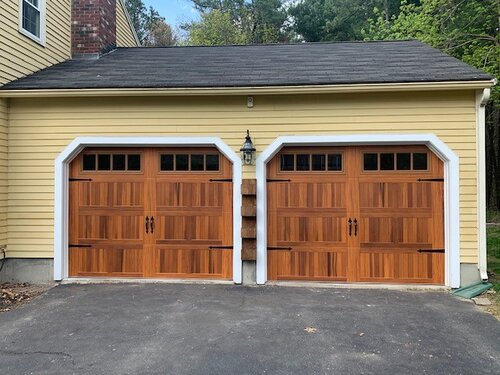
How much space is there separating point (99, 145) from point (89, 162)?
0.34m

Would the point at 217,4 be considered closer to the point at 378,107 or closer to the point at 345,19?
the point at 345,19

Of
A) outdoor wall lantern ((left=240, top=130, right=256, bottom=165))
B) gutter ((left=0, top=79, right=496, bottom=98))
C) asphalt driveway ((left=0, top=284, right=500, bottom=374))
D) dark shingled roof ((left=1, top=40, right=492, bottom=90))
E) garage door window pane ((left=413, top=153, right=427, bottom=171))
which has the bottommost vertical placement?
asphalt driveway ((left=0, top=284, right=500, bottom=374))

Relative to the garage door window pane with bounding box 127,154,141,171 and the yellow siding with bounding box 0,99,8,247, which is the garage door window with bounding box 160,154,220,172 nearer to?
the garage door window pane with bounding box 127,154,141,171

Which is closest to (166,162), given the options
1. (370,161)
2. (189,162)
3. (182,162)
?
(182,162)

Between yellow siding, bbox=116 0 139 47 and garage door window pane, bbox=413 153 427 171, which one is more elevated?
yellow siding, bbox=116 0 139 47

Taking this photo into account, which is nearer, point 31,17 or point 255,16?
point 31,17

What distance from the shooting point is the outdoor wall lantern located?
612 centimetres

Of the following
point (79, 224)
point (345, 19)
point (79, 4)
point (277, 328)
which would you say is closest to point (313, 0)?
point (345, 19)

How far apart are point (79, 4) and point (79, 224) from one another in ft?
16.8

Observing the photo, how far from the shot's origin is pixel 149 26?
30328 millimetres

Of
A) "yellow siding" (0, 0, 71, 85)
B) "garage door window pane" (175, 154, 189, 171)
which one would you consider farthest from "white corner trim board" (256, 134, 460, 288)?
"yellow siding" (0, 0, 71, 85)

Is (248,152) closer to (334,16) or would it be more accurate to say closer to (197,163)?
(197,163)

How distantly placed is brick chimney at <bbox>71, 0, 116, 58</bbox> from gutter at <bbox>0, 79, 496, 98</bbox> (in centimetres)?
264

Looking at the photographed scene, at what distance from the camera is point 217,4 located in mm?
26000
